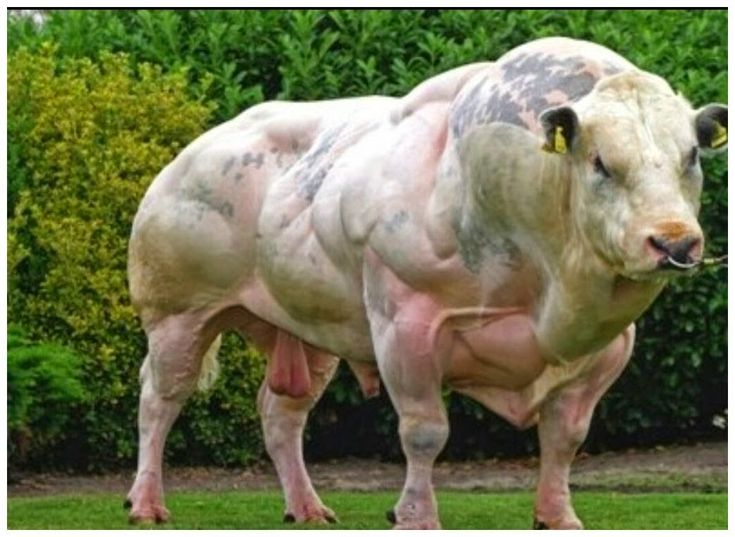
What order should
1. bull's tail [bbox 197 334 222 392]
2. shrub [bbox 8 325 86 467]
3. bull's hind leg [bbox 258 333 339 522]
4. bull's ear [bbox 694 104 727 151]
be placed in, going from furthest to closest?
1. shrub [bbox 8 325 86 467]
2. bull's tail [bbox 197 334 222 392]
3. bull's hind leg [bbox 258 333 339 522]
4. bull's ear [bbox 694 104 727 151]

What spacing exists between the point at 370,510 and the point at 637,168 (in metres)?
4.24

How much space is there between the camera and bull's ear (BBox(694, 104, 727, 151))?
11.9 m

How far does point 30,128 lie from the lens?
57.3 feet

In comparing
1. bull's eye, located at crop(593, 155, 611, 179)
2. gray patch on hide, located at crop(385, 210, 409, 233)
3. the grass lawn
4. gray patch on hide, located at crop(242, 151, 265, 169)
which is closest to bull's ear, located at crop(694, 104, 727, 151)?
bull's eye, located at crop(593, 155, 611, 179)

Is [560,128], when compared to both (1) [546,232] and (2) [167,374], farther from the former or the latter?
(2) [167,374]

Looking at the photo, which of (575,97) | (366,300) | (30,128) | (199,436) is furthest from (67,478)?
(575,97)

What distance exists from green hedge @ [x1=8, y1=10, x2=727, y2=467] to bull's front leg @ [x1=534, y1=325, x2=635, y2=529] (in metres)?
4.49

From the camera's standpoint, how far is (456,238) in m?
12.5

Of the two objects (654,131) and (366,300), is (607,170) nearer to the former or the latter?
(654,131)

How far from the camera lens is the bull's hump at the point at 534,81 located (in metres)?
12.3

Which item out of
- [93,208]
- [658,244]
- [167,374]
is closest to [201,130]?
[93,208]

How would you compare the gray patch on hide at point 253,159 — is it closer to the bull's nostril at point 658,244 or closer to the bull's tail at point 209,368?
the bull's tail at point 209,368

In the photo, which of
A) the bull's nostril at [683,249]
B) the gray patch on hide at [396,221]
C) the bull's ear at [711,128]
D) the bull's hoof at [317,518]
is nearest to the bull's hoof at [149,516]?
the bull's hoof at [317,518]

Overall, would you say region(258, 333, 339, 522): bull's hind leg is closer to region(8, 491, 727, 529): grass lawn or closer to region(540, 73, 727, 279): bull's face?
region(8, 491, 727, 529): grass lawn
